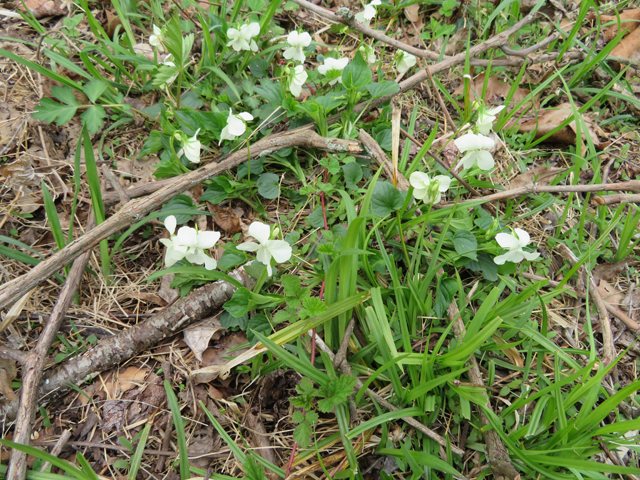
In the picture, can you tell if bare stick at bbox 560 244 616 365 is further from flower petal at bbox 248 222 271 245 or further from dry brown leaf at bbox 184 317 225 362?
dry brown leaf at bbox 184 317 225 362

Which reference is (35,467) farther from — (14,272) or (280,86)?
(280,86)

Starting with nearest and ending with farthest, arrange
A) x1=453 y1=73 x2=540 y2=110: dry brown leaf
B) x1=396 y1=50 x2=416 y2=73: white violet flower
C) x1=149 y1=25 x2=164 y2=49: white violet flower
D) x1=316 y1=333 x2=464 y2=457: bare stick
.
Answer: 1. x1=316 y1=333 x2=464 y2=457: bare stick
2. x1=149 y1=25 x2=164 y2=49: white violet flower
3. x1=396 y1=50 x2=416 y2=73: white violet flower
4. x1=453 y1=73 x2=540 y2=110: dry brown leaf

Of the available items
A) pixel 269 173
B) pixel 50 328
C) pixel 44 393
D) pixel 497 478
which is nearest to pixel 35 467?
pixel 44 393

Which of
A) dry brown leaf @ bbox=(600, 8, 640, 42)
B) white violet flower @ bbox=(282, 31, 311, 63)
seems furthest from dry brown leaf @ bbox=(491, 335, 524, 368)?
dry brown leaf @ bbox=(600, 8, 640, 42)

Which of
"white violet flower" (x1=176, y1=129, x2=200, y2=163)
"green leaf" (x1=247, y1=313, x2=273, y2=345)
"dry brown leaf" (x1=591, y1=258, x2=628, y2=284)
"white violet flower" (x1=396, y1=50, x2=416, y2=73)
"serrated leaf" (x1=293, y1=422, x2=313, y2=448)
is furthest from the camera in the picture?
"white violet flower" (x1=396, y1=50, x2=416, y2=73)

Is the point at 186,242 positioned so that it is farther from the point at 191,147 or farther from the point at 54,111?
the point at 54,111

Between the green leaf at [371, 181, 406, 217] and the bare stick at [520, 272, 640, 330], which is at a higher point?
the green leaf at [371, 181, 406, 217]

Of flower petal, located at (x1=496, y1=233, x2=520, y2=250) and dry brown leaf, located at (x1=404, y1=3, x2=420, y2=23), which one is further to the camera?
dry brown leaf, located at (x1=404, y1=3, x2=420, y2=23)
